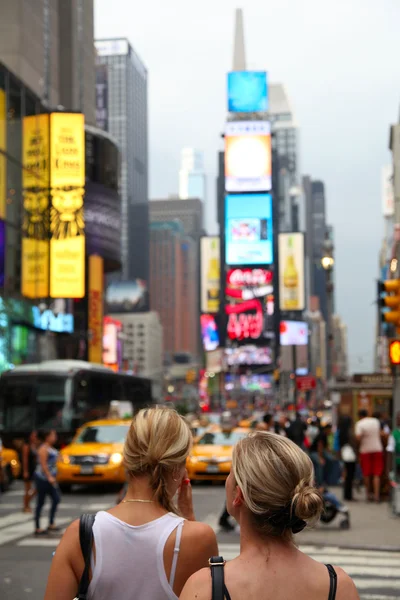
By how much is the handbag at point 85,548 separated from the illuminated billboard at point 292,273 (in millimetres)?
93295

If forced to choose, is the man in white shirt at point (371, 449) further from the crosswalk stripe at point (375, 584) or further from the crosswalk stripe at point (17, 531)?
the crosswalk stripe at point (375, 584)

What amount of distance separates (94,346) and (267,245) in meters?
25.1

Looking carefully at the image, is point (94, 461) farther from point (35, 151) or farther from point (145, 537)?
point (35, 151)

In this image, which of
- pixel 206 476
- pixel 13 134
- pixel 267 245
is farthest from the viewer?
pixel 267 245

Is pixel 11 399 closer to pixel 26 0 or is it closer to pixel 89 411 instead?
pixel 89 411

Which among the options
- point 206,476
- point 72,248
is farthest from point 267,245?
point 206,476

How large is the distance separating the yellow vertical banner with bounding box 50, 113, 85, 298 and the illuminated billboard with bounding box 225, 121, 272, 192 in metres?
20.3

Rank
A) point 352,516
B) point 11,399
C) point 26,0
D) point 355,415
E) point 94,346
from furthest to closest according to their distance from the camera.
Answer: point 94,346, point 26,0, point 11,399, point 355,415, point 352,516

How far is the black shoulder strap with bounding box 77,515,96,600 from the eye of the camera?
3.59 m

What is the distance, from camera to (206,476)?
2397 cm

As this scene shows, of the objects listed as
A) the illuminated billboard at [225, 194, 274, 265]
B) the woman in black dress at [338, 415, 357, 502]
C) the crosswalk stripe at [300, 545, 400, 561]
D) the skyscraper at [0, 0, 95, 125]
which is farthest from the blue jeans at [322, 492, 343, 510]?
the illuminated billboard at [225, 194, 274, 265]

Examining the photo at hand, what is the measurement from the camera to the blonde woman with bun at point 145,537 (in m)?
3.61

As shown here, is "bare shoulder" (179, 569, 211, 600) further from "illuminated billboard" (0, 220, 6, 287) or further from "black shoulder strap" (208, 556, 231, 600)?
"illuminated billboard" (0, 220, 6, 287)

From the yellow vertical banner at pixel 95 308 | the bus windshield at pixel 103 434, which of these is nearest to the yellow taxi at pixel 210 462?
the bus windshield at pixel 103 434
